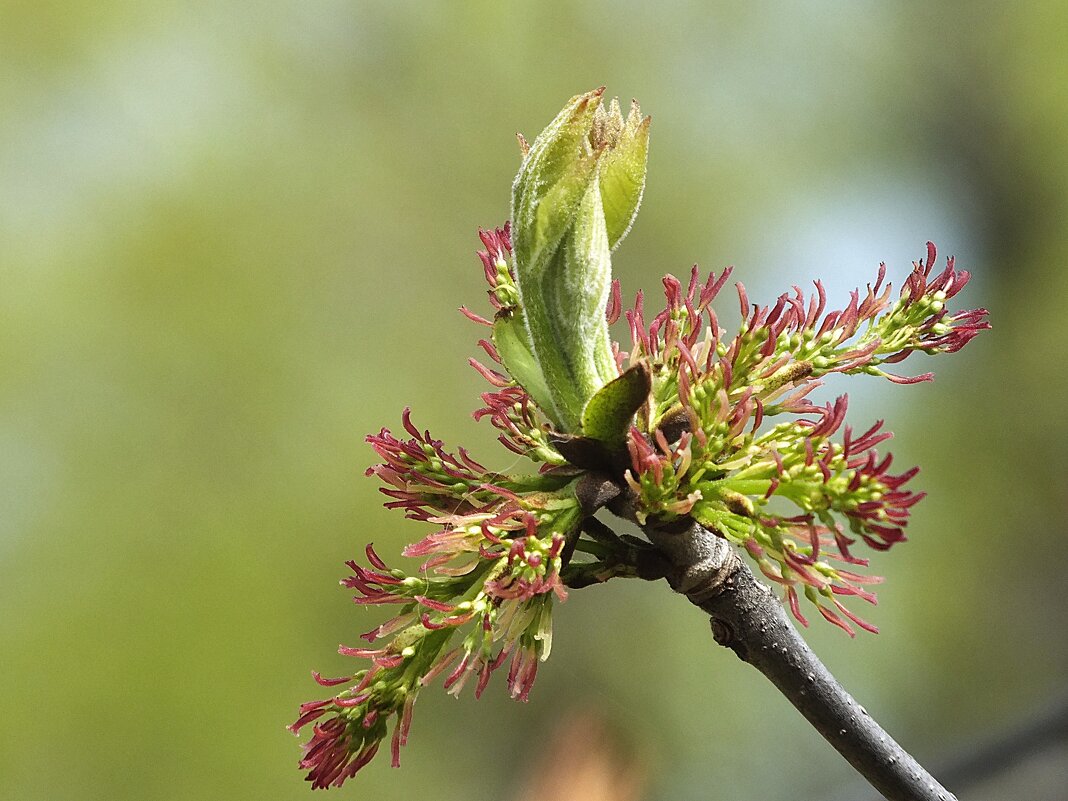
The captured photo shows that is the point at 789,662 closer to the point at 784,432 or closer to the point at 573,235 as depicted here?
the point at 784,432

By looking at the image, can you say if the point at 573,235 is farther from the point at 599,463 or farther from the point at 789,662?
the point at 789,662

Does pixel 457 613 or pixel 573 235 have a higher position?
pixel 573 235

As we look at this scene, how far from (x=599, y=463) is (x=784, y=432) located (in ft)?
0.28

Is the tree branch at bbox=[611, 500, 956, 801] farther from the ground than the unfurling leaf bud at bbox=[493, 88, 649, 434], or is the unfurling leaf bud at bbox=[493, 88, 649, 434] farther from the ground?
the unfurling leaf bud at bbox=[493, 88, 649, 434]

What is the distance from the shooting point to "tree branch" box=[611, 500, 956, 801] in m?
0.40

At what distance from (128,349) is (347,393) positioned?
0.53 m

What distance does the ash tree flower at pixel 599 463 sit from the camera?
0.37 metres

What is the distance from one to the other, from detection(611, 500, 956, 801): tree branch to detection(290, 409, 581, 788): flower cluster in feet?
0.15

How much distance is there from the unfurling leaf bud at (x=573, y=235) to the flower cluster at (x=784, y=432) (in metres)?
0.03

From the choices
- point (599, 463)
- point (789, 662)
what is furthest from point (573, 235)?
point (789, 662)

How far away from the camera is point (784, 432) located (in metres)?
0.40

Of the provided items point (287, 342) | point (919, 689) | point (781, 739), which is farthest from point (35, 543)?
point (919, 689)

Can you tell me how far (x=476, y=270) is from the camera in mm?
2408

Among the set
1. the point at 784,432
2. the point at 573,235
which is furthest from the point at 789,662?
the point at 573,235
